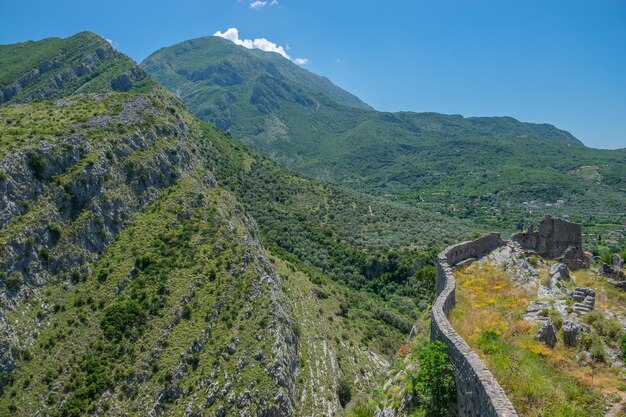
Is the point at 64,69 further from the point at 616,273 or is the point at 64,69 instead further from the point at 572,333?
the point at 572,333

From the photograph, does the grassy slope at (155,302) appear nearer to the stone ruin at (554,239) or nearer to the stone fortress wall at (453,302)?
the stone ruin at (554,239)

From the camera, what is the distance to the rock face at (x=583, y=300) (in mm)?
18312

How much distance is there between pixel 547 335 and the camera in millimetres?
15922

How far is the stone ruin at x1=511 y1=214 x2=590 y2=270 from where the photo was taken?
32125 millimetres

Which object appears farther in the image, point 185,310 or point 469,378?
point 185,310

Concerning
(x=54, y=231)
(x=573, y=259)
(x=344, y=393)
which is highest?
(x=573, y=259)

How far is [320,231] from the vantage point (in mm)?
108938

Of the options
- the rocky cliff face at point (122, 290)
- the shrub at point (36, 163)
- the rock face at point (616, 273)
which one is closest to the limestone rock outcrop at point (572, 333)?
the rock face at point (616, 273)

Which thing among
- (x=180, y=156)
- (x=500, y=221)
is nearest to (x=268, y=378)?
(x=180, y=156)

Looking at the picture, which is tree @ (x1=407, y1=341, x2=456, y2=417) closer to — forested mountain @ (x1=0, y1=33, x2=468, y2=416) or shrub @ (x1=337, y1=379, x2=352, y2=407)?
forested mountain @ (x1=0, y1=33, x2=468, y2=416)

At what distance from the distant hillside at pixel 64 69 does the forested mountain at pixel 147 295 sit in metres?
68.8

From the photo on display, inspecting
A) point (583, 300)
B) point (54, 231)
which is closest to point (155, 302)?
point (54, 231)

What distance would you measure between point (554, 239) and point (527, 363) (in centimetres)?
2217

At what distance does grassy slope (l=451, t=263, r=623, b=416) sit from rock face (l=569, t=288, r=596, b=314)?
1.18 metres
